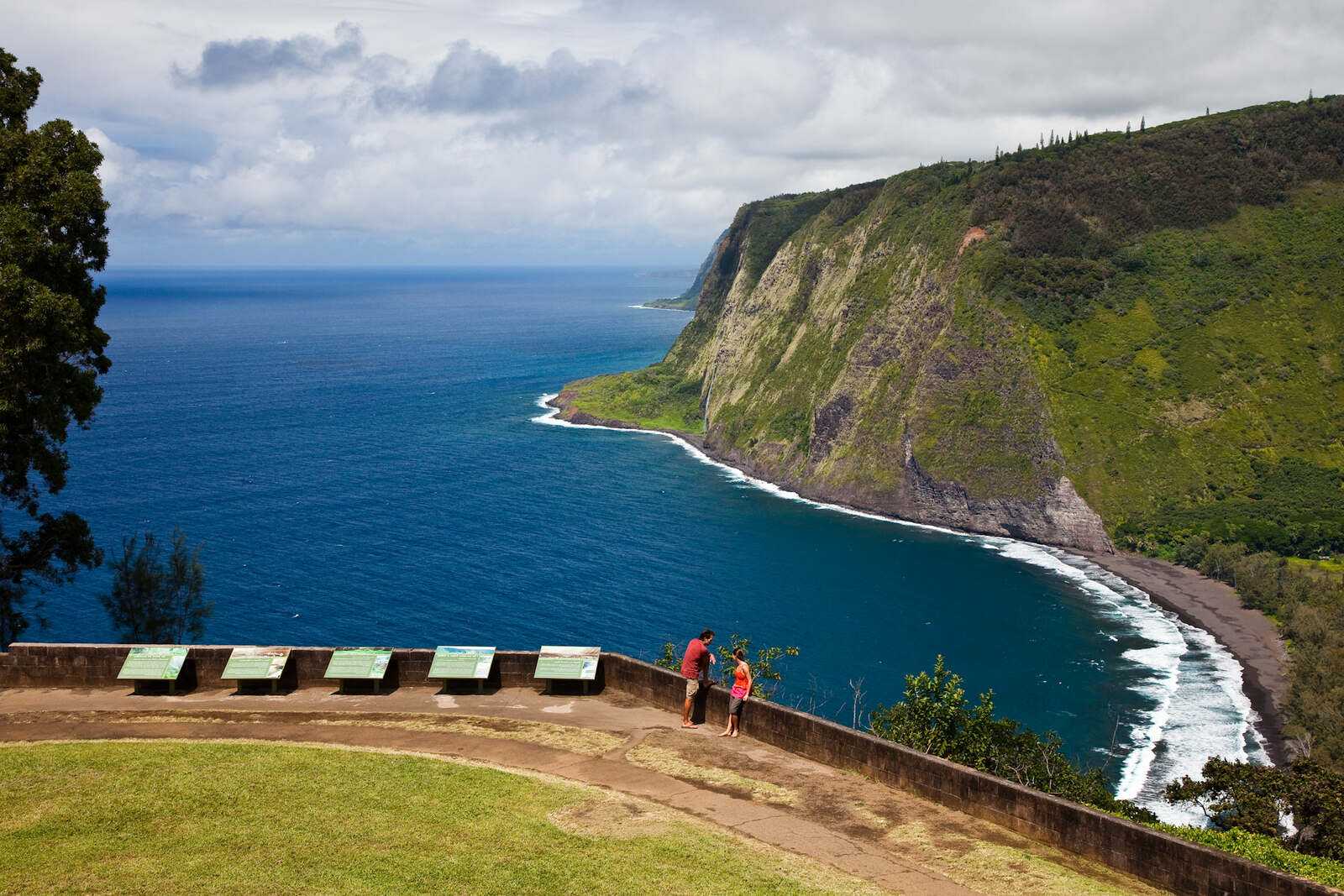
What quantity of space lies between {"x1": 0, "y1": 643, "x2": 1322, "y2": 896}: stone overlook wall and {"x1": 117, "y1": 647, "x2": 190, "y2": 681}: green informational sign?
456 millimetres

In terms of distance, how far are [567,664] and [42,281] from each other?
65.4ft

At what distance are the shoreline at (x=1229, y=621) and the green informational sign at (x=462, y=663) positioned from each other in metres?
58.5

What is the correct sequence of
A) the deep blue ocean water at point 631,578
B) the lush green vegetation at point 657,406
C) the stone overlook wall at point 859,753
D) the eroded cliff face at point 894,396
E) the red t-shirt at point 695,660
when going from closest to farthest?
the stone overlook wall at point 859,753 < the red t-shirt at point 695,660 < the deep blue ocean water at point 631,578 < the eroded cliff face at point 894,396 < the lush green vegetation at point 657,406

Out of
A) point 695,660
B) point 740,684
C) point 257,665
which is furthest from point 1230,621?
point 257,665

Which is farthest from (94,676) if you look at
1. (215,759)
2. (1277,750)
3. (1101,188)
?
(1101,188)

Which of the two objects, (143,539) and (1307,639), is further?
(143,539)

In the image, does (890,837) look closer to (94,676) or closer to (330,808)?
(330,808)

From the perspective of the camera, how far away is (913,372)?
451ft

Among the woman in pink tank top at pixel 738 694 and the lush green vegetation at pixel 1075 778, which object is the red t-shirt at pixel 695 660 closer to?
the woman in pink tank top at pixel 738 694

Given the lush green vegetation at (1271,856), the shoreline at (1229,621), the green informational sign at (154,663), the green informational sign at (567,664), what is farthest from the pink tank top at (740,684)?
the shoreline at (1229,621)

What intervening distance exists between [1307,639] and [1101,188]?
265 feet

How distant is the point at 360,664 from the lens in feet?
90.0

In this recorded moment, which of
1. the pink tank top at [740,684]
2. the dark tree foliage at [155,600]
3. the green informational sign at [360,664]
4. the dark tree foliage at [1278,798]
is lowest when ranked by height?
the dark tree foliage at [1278,798]

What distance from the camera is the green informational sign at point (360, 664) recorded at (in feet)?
89.2
